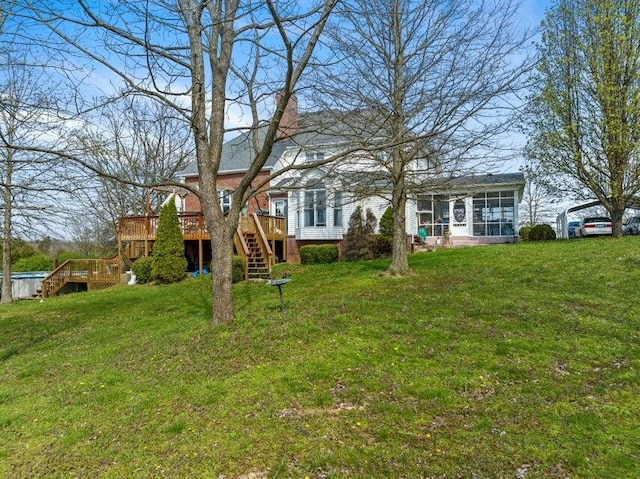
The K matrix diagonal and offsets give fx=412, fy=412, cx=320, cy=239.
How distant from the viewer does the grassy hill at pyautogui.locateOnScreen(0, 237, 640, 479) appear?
11.2 feet

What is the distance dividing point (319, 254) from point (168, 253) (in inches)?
250

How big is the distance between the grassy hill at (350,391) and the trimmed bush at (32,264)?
21728mm

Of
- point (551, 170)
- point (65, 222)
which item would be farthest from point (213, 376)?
point (551, 170)

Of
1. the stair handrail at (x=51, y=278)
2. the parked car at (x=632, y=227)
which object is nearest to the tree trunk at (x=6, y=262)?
the stair handrail at (x=51, y=278)

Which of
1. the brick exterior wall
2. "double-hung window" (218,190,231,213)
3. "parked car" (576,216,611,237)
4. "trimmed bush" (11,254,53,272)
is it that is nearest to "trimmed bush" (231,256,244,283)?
"double-hung window" (218,190,231,213)

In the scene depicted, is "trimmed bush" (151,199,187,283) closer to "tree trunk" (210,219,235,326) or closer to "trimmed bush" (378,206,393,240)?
"trimmed bush" (378,206,393,240)

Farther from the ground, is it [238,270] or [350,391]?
[238,270]

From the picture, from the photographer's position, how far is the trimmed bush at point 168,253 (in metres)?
16.6

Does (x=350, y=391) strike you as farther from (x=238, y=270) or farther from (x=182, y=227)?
(x=182, y=227)

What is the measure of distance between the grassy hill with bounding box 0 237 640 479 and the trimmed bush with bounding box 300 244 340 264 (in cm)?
986

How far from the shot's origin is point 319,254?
1842 centimetres

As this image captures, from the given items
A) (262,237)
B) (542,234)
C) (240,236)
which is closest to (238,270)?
(240,236)

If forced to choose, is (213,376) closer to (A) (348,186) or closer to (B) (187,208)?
(A) (348,186)

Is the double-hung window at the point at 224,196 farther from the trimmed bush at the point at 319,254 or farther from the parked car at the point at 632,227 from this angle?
the parked car at the point at 632,227
